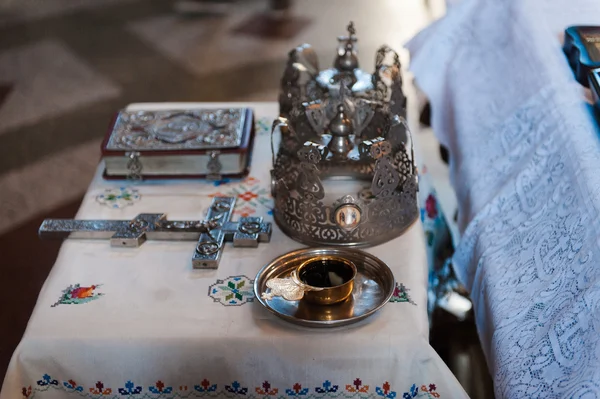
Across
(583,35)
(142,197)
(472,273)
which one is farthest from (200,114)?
(583,35)

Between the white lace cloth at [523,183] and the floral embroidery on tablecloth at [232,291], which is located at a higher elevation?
the white lace cloth at [523,183]

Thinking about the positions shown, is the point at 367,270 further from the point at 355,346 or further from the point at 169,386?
the point at 169,386

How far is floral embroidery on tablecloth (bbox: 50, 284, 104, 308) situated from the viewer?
1088 millimetres

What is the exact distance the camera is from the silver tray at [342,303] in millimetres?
1003

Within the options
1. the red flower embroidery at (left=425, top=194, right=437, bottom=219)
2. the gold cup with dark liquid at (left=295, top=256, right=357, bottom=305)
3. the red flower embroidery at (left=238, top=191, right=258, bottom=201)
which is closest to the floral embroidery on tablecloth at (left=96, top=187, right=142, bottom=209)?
the red flower embroidery at (left=238, top=191, right=258, bottom=201)

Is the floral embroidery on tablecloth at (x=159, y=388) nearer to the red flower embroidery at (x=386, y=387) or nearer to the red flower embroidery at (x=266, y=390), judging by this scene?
the red flower embroidery at (x=266, y=390)

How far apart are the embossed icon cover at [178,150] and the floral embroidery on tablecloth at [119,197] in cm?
4

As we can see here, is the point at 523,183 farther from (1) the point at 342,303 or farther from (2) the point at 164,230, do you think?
(2) the point at 164,230

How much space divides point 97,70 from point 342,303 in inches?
94.7

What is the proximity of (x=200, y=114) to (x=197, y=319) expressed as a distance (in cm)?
57

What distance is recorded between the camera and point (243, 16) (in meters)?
3.67

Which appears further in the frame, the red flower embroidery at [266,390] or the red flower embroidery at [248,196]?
the red flower embroidery at [248,196]

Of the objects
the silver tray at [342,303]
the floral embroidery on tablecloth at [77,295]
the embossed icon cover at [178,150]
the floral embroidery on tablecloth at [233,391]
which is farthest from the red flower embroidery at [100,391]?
the embossed icon cover at [178,150]

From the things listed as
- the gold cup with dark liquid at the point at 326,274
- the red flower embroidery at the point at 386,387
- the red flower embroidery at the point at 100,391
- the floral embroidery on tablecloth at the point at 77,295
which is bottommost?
the red flower embroidery at the point at 100,391
